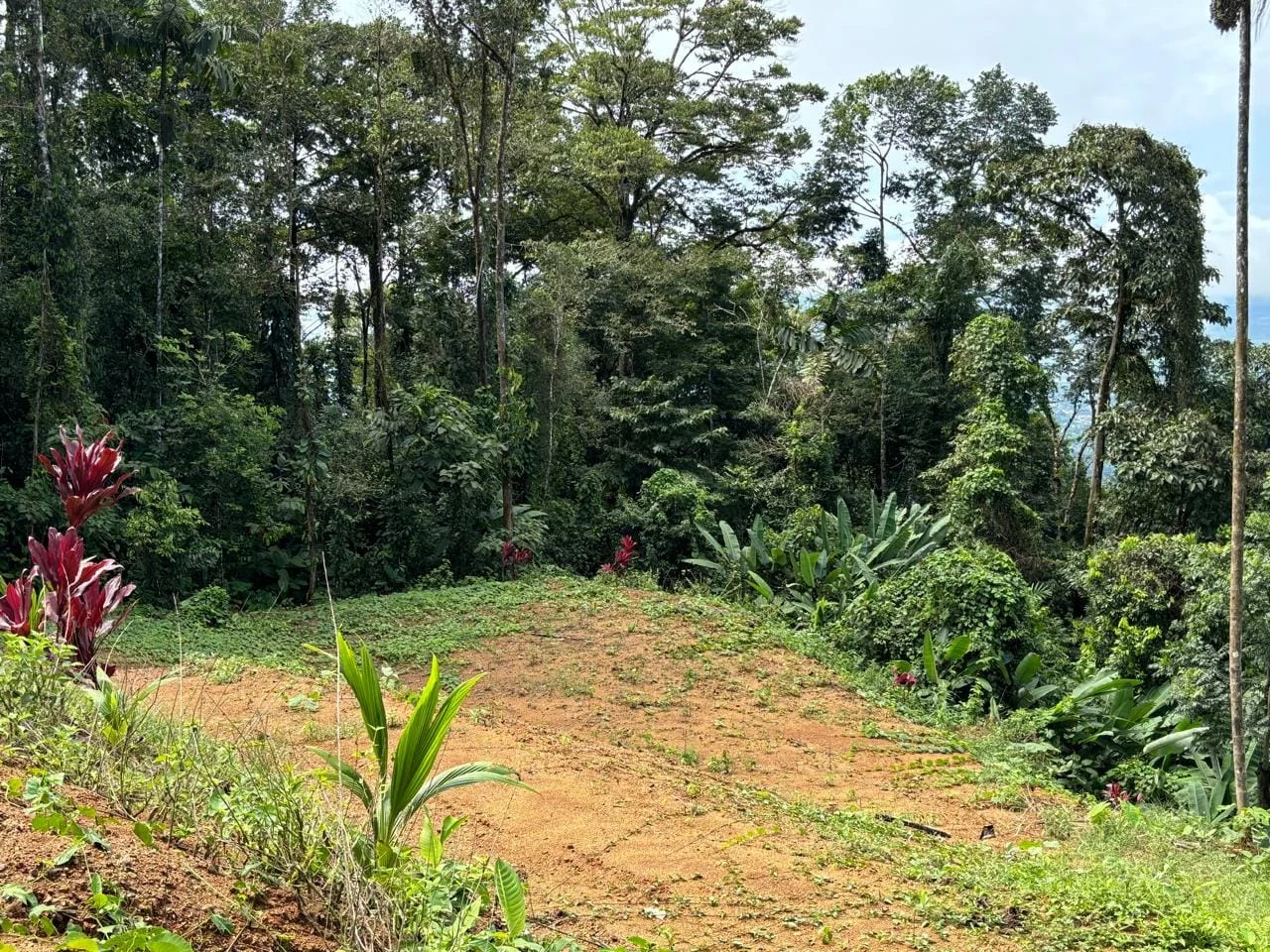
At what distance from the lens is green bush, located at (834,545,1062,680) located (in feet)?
27.0

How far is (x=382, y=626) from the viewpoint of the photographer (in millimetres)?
8859

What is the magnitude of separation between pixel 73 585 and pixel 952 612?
275 inches

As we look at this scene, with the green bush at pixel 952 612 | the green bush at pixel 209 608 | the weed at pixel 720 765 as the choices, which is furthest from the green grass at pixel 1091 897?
the green bush at pixel 209 608

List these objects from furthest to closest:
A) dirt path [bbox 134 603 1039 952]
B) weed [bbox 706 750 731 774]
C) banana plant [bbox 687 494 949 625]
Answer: banana plant [bbox 687 494 949 625]
weed [bbox 706 750 731 774]
dirt path [bbox 134 603 1039 952]

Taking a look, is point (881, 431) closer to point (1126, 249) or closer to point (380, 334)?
point (1126, 249)

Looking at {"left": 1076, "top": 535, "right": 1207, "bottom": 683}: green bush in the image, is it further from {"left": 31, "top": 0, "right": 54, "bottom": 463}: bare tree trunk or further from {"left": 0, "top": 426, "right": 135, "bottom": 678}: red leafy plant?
{"left": 31, "top": 0, "right": 54, "bottom": 463}: bare tree trunk

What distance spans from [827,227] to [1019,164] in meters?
7.28

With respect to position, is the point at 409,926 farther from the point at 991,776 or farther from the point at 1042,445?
the point at 1042,445

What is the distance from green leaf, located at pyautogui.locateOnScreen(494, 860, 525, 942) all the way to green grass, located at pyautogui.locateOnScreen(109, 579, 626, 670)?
4.58 metres

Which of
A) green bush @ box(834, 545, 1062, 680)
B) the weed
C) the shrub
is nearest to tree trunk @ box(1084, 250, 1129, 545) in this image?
green bush @ box(834, 545, 1062, 680)

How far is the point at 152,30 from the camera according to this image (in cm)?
1254

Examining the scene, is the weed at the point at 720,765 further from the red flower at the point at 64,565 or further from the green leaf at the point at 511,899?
the red flower at the point at 64,565

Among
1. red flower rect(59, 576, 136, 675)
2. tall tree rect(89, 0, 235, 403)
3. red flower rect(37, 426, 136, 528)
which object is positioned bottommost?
red flower rect(59, 576, 136, 675)

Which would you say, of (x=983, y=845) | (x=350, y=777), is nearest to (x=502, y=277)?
(x=983, y=845)
